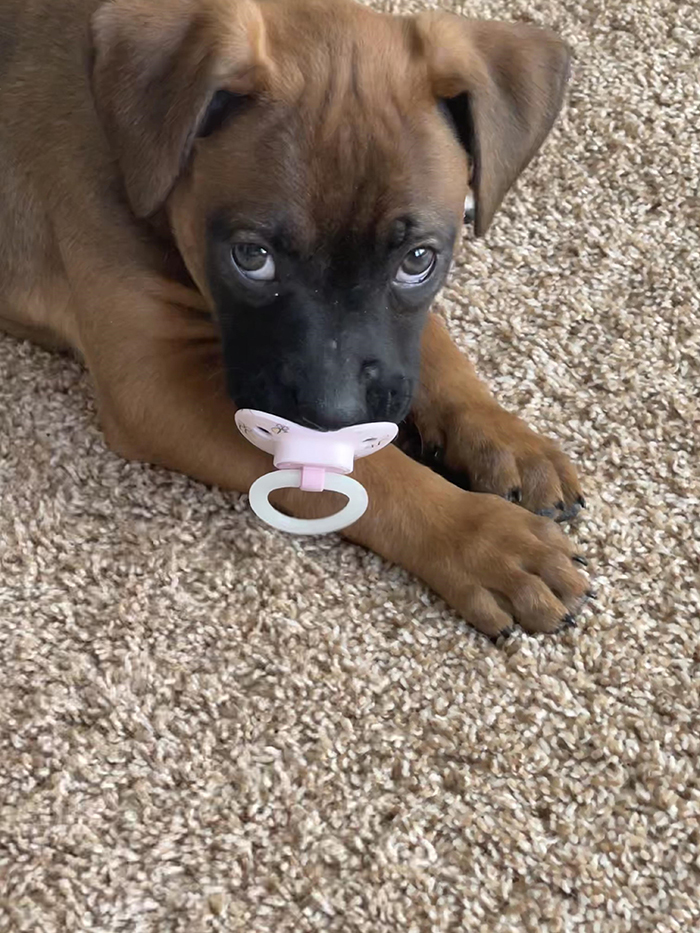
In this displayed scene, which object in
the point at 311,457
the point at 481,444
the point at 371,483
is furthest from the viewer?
the point at 481,444

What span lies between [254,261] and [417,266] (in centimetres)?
34

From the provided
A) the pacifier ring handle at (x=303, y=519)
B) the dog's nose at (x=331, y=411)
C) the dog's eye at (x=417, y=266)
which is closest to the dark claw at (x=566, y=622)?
the pacifier ring handle at (x=303, y=519)

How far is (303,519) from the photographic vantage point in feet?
8.14

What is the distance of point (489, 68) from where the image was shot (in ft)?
7.39

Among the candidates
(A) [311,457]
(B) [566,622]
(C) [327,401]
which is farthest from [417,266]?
(B) [566,622]

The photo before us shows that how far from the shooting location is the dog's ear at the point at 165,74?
204 centimetres

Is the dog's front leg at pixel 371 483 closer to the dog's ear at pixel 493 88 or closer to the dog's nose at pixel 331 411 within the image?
the dog's nose at pixel 331 411

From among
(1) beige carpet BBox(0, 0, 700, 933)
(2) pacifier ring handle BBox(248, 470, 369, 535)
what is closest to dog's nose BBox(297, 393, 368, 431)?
(2) pacifier ring handle BBox(248, 470, 369, 535)

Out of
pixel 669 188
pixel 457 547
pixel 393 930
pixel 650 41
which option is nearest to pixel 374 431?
pixel 457 547

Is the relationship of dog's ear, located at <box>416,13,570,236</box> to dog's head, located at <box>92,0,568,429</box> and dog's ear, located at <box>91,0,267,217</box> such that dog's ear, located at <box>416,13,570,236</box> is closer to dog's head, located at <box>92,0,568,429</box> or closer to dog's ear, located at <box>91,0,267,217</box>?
dog's head, located at <box>92,0,568,429</box>

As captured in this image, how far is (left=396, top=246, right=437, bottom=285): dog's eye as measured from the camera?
7.13ft

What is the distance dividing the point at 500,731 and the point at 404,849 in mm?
325

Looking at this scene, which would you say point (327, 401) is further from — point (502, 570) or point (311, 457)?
point (502, 570)

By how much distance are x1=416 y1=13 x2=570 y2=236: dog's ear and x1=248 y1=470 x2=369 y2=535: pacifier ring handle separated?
2.20 feet
